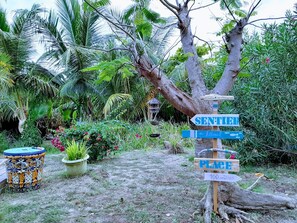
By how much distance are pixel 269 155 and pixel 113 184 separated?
3.30 m

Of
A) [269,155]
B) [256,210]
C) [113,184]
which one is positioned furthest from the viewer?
[269,155]

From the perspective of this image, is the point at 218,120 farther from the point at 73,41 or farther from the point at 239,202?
the point at 73,41

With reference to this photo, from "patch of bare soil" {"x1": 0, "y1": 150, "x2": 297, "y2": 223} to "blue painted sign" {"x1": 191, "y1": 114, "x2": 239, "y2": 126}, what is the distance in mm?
1012

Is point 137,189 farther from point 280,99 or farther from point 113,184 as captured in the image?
point 280,99

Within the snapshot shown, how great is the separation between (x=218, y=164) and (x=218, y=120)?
1.50 feet

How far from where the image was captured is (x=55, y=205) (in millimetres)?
2818

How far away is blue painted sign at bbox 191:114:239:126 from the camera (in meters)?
2.26

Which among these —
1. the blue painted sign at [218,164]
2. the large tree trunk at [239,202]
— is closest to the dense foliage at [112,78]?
the blue painted sign at [218,164]

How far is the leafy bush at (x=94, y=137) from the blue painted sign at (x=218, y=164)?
3020 millimetres

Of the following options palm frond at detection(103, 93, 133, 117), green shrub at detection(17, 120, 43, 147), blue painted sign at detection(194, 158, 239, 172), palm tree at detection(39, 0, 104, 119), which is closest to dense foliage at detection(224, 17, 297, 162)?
blue painted sign at detection(194, 158, 239, 172)

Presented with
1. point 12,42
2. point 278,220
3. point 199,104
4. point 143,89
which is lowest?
point 278,220

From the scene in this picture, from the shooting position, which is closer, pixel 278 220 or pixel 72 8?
pixel 278 220

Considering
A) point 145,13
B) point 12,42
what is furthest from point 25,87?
point 145,13

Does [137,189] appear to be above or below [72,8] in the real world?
below
